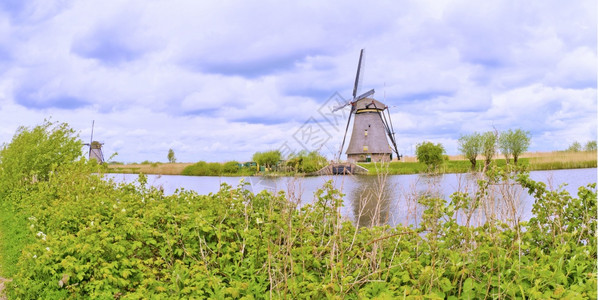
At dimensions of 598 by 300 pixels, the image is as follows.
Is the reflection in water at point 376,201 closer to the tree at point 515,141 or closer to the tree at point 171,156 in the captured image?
the tree at point 515,141

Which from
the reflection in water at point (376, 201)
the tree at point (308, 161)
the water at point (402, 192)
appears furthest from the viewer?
the tree at point (308, 161)

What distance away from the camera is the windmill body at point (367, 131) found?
4197 cm

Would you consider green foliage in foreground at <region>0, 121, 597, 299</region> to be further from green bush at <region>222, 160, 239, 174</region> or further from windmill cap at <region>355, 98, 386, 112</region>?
windmill cap at <region>355, 98, 386, 112</region>

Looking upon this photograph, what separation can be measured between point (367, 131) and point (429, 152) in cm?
662

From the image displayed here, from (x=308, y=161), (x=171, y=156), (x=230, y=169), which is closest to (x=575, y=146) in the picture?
(x=230, y=169)

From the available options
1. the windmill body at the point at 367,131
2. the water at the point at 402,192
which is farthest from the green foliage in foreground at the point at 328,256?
the windmill body at the point at 367,131

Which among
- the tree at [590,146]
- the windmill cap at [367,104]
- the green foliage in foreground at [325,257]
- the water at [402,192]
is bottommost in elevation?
the green foliage in foreground at [325,257]

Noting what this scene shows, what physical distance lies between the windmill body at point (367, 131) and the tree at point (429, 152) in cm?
330

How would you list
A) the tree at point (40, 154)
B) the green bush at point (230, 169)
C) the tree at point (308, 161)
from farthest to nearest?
the green bush at point (230, 169), the tree at point (40, 154), the tree at point (308, 161)

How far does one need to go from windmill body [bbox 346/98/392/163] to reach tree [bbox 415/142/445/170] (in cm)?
330

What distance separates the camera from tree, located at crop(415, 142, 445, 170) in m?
41.2

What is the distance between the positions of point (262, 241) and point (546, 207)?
331 cm

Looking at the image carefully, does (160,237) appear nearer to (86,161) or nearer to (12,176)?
(86,161)

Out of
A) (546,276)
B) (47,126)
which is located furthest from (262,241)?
(47,126)
